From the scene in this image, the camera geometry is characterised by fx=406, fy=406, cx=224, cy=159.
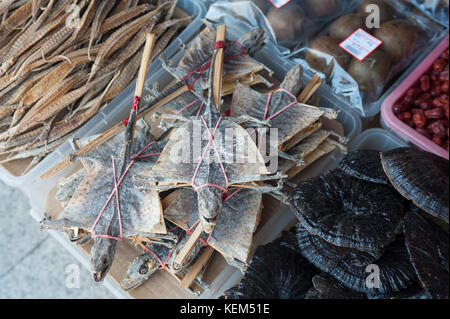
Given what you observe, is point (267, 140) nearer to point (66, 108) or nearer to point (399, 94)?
point (399, 94)

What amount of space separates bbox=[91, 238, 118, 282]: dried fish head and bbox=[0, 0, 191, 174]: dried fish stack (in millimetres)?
703

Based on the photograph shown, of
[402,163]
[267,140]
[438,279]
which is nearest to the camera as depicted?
[438,279]

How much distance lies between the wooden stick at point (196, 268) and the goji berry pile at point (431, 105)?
41.6 inches

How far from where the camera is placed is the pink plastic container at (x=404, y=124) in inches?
68.9

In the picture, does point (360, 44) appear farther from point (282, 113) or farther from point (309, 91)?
point (282, 113)

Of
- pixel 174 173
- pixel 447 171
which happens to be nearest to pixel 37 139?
pixel 174 173

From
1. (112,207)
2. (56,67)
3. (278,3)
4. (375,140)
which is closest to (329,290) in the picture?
(112,207)

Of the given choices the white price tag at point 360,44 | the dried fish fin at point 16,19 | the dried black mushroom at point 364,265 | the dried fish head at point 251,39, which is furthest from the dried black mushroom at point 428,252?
the dried fish fin at point 16,19

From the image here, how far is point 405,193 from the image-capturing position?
125 centimetres

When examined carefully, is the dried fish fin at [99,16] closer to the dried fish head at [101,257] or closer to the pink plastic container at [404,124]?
the dried fish head at [101,257]

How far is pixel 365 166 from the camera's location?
144 centimetres

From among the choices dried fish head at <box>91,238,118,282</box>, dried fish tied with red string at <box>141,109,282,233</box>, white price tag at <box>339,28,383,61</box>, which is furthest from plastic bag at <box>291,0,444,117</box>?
dried fish head at <box>91,238,118,282</box>

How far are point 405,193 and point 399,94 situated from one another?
801 mm
